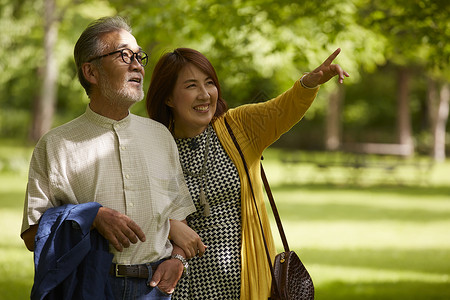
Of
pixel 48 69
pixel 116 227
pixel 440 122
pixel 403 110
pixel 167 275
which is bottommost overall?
pixel 167 275

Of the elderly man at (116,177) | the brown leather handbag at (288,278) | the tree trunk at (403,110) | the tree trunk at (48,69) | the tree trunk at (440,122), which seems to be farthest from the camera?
the tree trunk at (403,110)

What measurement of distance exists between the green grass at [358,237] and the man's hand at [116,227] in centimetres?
534

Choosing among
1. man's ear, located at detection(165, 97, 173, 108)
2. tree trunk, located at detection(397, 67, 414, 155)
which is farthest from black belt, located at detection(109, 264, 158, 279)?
tree trunk, located at detection(397, 67, 414, 155)

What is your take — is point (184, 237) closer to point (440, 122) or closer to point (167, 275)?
point (167, 275)

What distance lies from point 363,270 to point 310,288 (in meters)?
6.11

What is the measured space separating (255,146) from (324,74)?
0.51 m

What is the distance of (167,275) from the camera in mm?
2605

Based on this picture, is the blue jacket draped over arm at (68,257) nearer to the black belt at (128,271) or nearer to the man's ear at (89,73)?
the black belt at (128,271)

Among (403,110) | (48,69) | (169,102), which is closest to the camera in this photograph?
(169,102)

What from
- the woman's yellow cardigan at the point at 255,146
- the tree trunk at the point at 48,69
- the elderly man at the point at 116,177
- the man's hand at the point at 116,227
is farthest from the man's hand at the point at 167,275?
the tree trunk at the point at 48,69

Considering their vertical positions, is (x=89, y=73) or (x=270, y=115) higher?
(x=89, y=73)

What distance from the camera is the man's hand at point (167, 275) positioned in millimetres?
2572

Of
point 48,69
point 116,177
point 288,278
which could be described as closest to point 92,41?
point 116,177

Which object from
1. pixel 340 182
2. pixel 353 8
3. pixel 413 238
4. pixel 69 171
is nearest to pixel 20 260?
pixel 353 8
